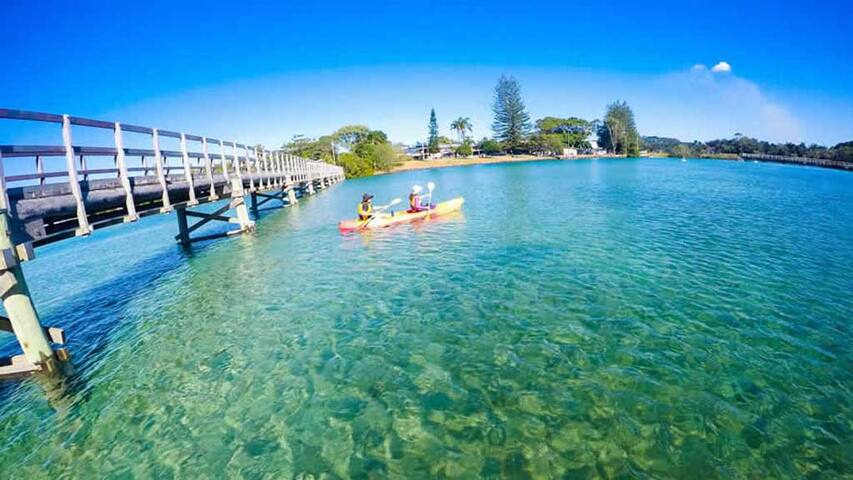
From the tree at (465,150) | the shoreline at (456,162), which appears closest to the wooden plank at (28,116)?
the shoreline at (456,162)

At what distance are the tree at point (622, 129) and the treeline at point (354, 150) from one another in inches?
3630

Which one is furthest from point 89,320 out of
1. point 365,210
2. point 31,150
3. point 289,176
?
point 289,176

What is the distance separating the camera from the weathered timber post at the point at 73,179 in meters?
8.70

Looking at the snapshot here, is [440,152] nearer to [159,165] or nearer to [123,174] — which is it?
[159,165]

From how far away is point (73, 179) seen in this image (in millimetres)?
8844

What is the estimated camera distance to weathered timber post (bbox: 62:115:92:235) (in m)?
8.70

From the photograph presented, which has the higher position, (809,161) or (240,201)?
(809,161)

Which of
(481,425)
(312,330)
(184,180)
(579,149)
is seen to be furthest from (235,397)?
(579,149)

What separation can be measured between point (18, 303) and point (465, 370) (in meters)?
9.42

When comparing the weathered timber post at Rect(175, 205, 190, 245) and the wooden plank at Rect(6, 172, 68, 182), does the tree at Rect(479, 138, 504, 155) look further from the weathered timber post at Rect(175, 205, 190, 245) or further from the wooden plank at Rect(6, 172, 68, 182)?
the wooden plank at Rect(6, 172, 68, 182)

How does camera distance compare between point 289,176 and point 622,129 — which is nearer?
point 289,176

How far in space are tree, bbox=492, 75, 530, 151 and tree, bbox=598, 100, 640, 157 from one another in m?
41.6

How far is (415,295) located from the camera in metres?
10.8

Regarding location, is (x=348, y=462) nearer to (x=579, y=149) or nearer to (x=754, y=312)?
(x=754, y=312)
